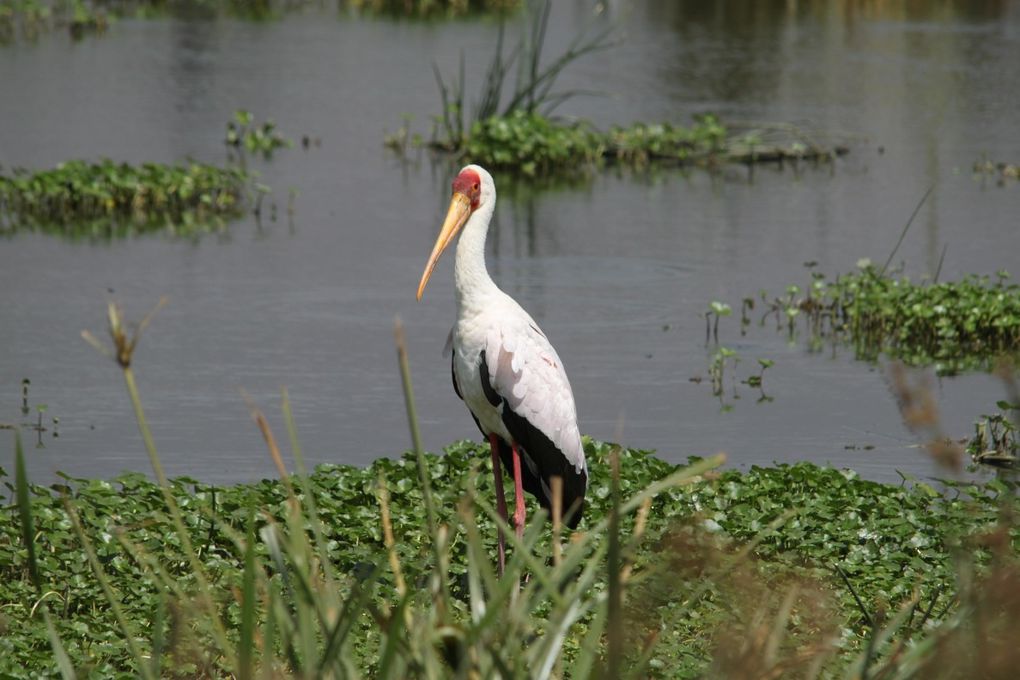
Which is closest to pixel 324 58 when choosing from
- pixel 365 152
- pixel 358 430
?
pixel 365 152

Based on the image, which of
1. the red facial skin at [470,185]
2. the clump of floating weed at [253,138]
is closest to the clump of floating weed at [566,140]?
the clump of floating weed at [253,138]

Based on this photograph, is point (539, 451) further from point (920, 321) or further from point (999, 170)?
point (999, 170)

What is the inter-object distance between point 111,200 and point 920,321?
5048 millimetres

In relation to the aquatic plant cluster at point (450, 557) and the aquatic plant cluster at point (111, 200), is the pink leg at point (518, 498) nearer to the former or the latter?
the aquatic plant cluster at point (450, 557)

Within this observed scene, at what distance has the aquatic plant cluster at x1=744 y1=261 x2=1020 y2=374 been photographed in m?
7.80

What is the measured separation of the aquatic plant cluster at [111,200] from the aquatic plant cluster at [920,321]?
3906 millimetres

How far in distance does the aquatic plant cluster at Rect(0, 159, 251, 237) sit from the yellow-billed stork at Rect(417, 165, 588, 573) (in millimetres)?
5416

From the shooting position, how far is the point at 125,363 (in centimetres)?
228

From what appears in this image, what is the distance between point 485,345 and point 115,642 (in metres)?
1.36

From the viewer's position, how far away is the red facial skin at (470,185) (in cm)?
532

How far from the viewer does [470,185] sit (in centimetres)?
532

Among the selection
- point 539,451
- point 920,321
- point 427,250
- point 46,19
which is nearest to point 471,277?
point 539,451

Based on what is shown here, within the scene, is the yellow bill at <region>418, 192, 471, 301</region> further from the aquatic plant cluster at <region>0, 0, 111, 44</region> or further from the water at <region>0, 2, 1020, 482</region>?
the aquatic plant cluster at <region>0, 0, 111, 44</region>

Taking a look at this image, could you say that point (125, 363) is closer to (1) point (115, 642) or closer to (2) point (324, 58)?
(1) point (115, 642)
